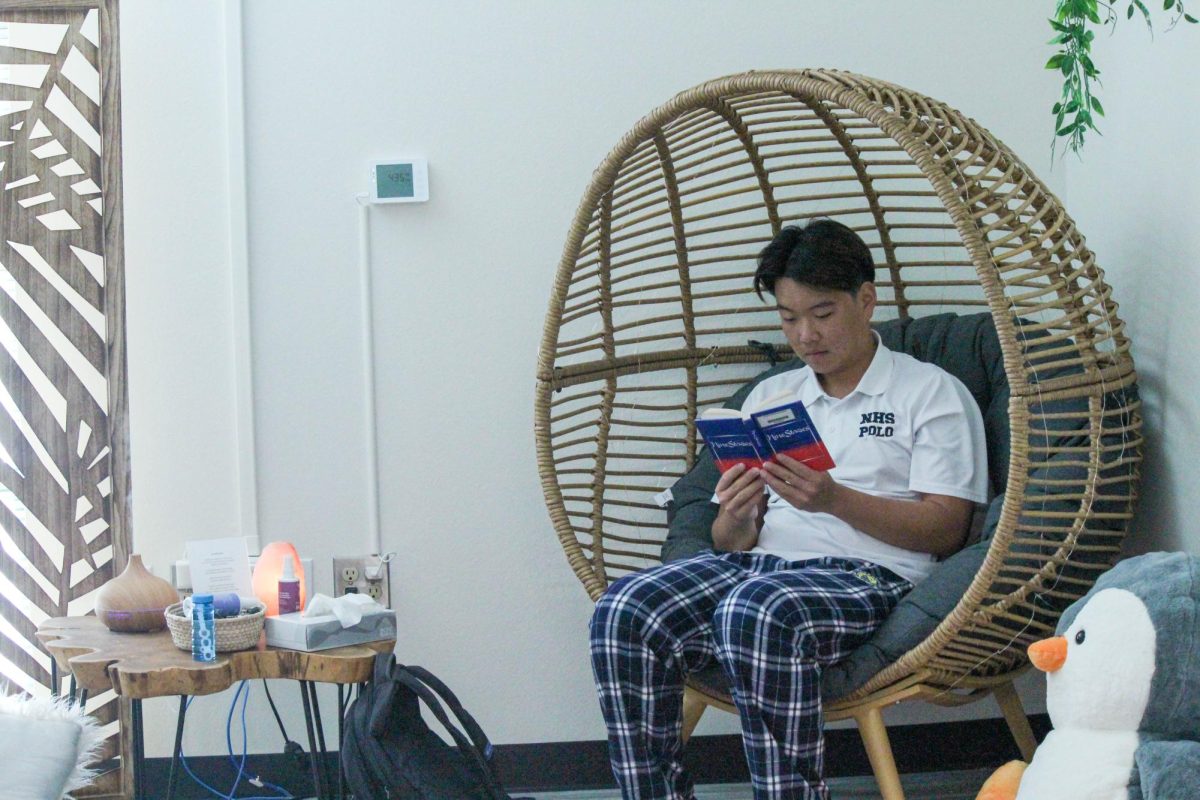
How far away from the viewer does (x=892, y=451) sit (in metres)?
1.99

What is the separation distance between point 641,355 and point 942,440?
65 cm

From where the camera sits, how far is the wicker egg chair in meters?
1.76

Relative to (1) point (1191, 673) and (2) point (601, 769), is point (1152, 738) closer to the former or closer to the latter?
(1) point (1191, 673)

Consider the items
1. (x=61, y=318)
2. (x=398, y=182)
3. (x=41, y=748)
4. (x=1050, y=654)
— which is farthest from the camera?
(x=398, y=182)

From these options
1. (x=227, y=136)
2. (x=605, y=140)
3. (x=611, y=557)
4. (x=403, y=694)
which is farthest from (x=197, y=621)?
(x=605, y=140)

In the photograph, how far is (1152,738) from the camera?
144cm

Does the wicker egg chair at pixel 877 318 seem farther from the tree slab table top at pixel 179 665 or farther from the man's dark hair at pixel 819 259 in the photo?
the tree slab table top at pixel 179 665

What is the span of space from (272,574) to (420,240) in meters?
0.76

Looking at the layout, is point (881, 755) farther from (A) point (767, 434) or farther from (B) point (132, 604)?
(B) point (132, 604)

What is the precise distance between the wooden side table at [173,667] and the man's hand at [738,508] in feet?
1.92

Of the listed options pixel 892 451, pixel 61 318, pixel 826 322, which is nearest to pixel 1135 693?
pixel 892 451

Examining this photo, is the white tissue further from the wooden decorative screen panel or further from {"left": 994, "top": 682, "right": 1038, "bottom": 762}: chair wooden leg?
{"left": 994, "top": 682, "right": 1038, "bottom": 762}: chair wooden leg

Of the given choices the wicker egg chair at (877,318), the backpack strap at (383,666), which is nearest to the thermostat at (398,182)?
the wicker egg chair at (877,318)

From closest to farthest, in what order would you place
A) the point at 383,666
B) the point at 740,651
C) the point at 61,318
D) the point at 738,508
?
the point at 740,651
the point at 383,666
the point at 738,508
the point at 61,318
